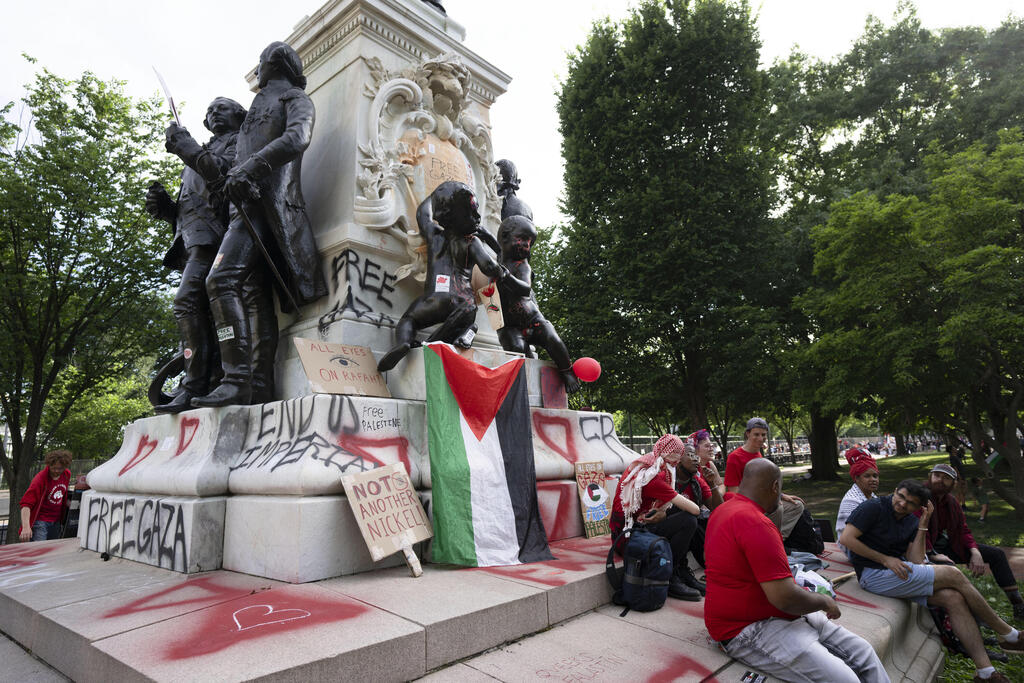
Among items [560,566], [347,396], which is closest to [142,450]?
[347,396]

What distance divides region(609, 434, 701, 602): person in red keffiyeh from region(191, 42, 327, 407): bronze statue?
306cm

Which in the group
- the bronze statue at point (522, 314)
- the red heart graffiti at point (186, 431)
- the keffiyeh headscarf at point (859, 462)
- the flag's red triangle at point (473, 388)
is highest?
the bronze statue at point (522, 314)

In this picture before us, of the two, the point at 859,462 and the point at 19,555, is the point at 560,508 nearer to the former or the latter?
the point at 859,462

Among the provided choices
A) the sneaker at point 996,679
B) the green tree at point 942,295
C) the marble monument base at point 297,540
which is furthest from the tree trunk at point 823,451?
the marble monument base at point 297,540

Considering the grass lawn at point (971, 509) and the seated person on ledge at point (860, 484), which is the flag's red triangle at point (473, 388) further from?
the grass lawn at point (971, 509)

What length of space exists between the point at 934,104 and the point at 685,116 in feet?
27.5

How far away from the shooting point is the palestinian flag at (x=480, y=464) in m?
4.26

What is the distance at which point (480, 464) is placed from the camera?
4.58 meters

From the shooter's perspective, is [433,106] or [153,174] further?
[153,174]

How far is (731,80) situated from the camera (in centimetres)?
1867

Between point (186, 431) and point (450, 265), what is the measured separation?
102 inches

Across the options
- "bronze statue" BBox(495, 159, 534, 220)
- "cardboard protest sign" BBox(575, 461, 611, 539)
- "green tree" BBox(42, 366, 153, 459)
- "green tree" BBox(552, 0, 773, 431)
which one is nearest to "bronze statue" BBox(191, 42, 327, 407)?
"bronze statue" BBox(495, 159, 534, 220)

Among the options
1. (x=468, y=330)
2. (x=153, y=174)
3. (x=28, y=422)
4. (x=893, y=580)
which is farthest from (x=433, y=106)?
(x=28, y=422)

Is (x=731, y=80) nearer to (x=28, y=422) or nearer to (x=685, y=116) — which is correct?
(x=685, y=116)
